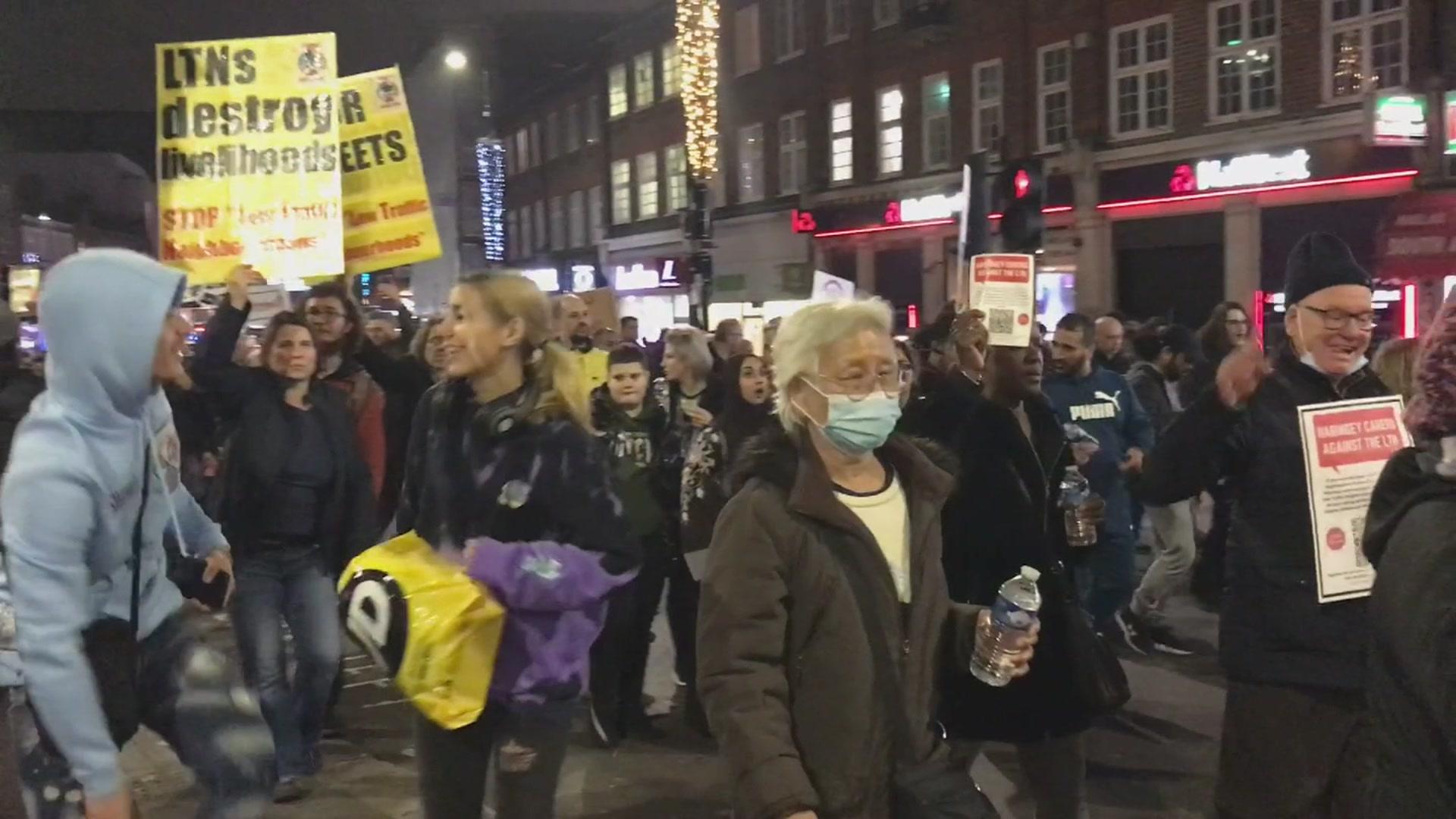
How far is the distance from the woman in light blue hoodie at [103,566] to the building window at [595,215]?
4322 centimetres

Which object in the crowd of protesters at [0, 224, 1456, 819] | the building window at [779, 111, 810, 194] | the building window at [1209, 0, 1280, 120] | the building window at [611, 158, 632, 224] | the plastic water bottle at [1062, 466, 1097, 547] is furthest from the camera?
the building window at [611, 158, 632, 224]

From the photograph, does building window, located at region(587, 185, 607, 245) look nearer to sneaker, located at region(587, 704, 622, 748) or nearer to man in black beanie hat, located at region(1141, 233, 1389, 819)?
sneaker, located at region(587, 704, 622, 748)

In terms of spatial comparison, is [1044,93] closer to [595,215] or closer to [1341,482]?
[1341,482]

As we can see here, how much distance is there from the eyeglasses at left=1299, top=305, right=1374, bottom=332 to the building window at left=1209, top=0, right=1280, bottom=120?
18670 mm

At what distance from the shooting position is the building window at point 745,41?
35094mm

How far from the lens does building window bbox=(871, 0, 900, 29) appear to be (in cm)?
2941

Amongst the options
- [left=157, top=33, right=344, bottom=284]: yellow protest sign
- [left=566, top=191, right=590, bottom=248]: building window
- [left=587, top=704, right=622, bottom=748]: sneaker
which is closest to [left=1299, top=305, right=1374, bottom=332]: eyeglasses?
[left=587, top=704, right=622, bottom=748]: sneaker

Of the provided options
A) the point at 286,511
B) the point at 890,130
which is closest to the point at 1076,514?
the point at 286,511

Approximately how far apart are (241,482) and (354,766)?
4.84 feet

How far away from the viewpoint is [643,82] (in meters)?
41.5

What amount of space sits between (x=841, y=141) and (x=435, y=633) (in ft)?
97.1

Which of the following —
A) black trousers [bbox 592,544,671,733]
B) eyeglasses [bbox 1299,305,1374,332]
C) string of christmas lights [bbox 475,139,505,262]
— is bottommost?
black trousers [bbox 592,544,671,733]

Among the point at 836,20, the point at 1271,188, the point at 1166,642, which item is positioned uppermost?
the point at 836,20

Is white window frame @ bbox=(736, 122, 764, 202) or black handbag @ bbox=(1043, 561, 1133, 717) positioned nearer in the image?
black handbag @ bbox=(1043, 561, 1133, 717)
